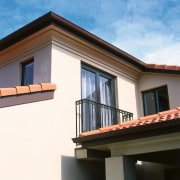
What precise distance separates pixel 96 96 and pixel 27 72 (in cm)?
249

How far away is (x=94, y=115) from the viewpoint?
10148 mm

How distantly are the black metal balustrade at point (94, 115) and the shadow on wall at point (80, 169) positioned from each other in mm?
897

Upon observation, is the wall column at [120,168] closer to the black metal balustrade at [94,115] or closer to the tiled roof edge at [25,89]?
the black metal balustrade at [94,115]

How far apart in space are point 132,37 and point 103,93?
303cm

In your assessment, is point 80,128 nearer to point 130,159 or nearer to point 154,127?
point 130,159

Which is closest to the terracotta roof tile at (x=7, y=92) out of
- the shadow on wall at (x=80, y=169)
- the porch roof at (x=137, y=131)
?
the porch roof at (x=137, y=131)

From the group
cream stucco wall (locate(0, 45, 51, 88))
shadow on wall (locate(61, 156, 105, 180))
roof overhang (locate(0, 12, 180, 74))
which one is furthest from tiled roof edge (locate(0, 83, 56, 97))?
shadow on wall (locate(61, 156, 105, 180))

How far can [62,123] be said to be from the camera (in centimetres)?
899

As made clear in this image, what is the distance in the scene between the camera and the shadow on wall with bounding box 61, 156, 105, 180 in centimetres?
860

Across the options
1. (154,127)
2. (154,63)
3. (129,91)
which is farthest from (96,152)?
(154,63)

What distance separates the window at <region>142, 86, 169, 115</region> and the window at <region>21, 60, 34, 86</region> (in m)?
5.02

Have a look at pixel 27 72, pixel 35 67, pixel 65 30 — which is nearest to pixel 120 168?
pixel 35 67

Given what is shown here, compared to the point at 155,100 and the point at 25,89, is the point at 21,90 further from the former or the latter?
the point at 155,100

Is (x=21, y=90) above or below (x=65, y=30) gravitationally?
below
